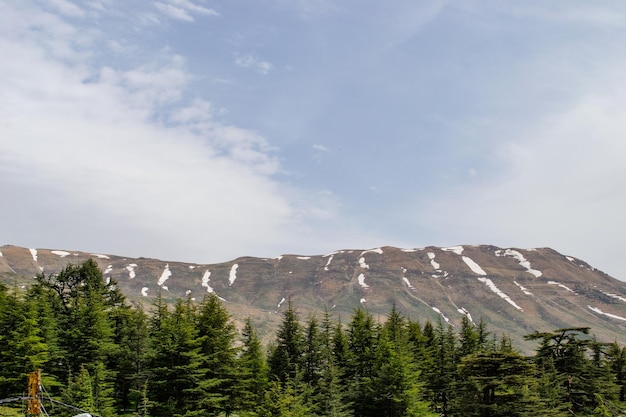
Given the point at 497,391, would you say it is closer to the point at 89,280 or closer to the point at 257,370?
the point at 257,370

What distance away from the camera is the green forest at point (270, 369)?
32.8 meters

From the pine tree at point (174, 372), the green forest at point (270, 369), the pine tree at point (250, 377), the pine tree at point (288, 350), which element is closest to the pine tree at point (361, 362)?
the green forest at point (270, 369)

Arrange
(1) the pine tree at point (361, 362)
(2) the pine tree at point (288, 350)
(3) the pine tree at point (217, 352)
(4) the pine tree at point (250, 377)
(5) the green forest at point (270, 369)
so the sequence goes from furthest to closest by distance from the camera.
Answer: (2) the pine tree at point (288, 350)
(1) the pine tree at point (361, 362)
(4) the pine tree at point (250, 377)
(3) the pine tree at point (217, 352)
(5) the green forest at point (270, 369)

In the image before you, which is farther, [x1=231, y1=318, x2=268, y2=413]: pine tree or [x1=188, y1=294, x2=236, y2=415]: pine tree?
[x1=231, y1=318, x2=268, y2=413]: pine tree

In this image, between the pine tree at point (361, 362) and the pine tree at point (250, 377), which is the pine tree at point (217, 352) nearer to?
the pine tree at point (250, 377)

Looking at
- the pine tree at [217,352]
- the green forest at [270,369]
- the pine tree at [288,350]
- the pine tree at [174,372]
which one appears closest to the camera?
the pine tree at [174,372]

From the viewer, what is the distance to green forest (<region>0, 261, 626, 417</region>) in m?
32.8

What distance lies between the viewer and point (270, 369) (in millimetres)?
44344

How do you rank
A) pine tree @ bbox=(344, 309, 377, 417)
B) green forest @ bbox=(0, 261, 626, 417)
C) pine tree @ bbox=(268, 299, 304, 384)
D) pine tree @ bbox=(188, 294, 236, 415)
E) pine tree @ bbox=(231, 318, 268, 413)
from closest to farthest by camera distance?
1. green forest @ bbox=(0, 261, 626, 417)
2. pine tree @ bbox=(188, 294, 236, 415)
3. pine tree @ bbox=(231, 318, 268, 413)
4. pine tree @ bbox=(344, 309, 377, 417)
5. pine tree @ bbox=(268, 299, 304, 384)

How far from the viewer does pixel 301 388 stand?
37812mm

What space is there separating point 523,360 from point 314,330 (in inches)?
745

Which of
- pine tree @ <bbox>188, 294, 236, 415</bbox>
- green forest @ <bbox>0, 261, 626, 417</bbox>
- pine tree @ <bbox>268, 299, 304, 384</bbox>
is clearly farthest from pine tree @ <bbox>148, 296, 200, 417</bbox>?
pine tree @ <bbox>268, 299, 304, 384</bbox>

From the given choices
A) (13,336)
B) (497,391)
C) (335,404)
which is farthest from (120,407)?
(497,391)

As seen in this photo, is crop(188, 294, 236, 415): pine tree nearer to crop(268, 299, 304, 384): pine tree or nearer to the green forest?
the green forest
